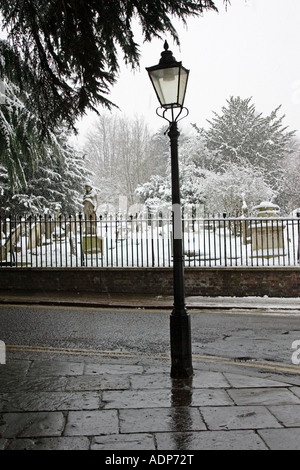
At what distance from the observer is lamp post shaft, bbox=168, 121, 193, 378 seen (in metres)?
4.98

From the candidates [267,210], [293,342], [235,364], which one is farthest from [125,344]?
[267,210]

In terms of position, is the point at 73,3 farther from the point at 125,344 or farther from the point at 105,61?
the point at 125,344

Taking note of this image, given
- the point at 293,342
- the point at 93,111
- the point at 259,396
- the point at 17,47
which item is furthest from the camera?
the point at 293,342

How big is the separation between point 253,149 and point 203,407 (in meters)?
38.4

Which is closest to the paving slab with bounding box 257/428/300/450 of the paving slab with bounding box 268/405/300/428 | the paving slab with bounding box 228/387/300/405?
the paving slab with bounding box 268/405/300/428

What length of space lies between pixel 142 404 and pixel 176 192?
8.31ft

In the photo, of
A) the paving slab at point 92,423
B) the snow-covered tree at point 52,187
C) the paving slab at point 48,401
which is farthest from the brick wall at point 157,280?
the snow-covered tree at point 52,187

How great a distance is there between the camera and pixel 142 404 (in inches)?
160

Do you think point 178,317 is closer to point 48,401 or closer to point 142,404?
point 142,404

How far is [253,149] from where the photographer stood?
131 ft

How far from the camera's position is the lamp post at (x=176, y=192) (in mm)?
4965

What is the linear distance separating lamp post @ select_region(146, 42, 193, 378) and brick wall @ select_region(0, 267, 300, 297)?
668 centimetres

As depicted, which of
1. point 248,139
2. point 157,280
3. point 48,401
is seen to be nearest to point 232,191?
point 248,139

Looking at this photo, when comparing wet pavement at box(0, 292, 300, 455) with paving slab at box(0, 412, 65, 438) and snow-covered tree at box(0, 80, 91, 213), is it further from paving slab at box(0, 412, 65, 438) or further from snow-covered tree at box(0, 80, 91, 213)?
snow-covered tree at box(0, 80, 91, 213)
